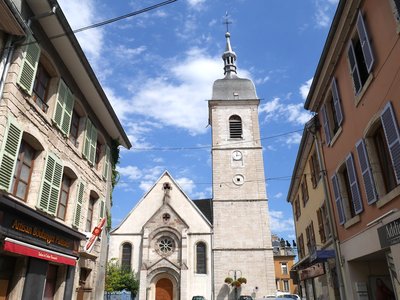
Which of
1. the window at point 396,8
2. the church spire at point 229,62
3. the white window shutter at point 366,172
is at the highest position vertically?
the church spire at point 229,62

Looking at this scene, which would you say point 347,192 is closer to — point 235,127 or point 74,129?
point 74,129

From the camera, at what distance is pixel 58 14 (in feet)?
27.6

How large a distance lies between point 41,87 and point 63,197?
304 cm

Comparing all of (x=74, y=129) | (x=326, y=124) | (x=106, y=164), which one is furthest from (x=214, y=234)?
(x=74, y=129)

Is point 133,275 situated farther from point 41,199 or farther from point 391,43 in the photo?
point 391,43

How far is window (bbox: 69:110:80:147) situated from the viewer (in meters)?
10.7

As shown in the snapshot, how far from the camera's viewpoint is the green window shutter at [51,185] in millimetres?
8391

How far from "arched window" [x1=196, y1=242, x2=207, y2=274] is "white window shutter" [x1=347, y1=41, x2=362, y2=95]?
22858 mm

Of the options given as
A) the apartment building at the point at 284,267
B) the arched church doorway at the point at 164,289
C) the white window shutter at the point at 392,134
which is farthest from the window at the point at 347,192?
the apartment building at the point at 284,267

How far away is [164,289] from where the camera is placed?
27984 mm

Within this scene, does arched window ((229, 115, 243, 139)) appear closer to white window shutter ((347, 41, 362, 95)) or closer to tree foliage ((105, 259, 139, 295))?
tree foliage ((105, 259, 139, 295))

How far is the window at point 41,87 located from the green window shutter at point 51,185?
1264mm

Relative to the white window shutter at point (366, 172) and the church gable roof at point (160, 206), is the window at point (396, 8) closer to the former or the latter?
the white window shutter at point (366, 172)

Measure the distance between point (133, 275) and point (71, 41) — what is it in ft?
72.9
